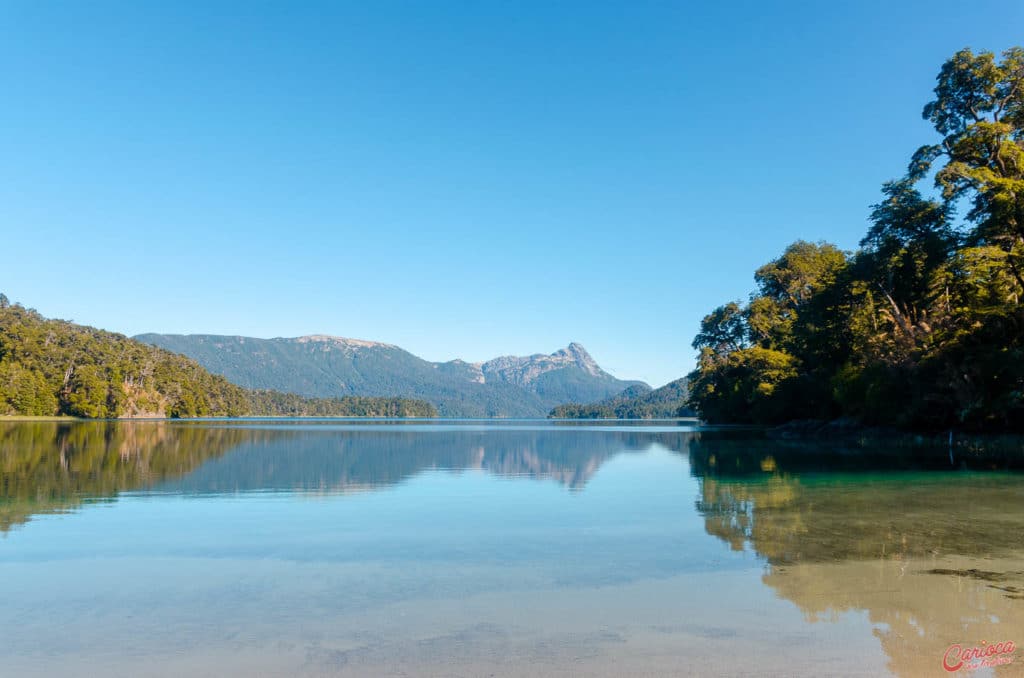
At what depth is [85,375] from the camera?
124 meters

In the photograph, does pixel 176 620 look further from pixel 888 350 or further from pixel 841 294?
pixel 841 294

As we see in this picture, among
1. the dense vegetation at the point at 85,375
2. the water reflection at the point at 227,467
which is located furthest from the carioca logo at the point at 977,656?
the dense vegetation at the point at 85,375

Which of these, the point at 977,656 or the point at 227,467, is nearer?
the point at 977,656

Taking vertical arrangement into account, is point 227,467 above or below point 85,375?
below

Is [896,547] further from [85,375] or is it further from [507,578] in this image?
[85,375]

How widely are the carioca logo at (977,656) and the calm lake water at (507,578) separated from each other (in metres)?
0.14

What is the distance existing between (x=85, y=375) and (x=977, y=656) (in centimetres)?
14130

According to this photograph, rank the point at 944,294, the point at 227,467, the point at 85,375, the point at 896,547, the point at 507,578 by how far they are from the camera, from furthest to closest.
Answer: the point at 85,375, the point at 944,294, the point at 227,467, the point at 896,547, the point at 507,578

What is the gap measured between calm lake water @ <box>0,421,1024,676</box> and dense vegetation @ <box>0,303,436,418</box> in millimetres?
110706

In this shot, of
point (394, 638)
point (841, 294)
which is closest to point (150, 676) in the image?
point (394, 638)

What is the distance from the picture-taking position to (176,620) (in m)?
8.08

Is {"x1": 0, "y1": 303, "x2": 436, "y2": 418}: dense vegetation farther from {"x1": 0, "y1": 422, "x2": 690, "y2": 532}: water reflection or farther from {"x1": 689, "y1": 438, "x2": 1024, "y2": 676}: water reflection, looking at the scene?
{"x1": 689, "y1": 438, "x2": 1024, "y2": 676}: water reflection

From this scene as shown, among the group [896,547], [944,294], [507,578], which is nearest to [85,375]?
[944,294]

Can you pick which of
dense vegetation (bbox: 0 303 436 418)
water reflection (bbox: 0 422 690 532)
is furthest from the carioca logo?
dense vegetation (bbox: 0 303 436 418)
